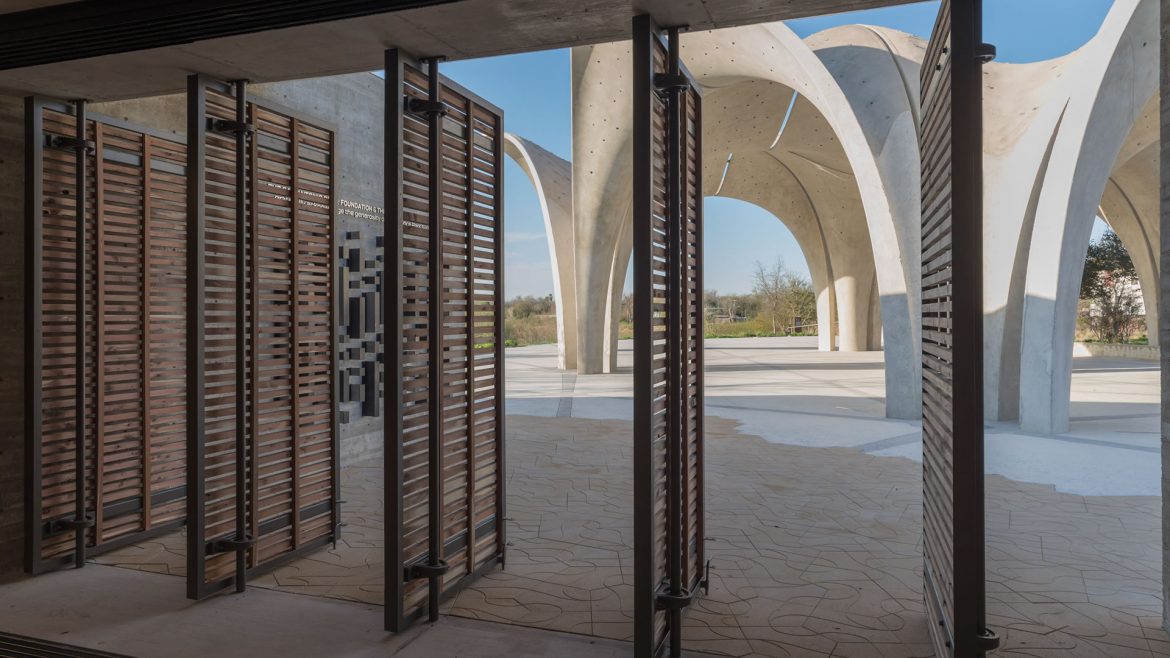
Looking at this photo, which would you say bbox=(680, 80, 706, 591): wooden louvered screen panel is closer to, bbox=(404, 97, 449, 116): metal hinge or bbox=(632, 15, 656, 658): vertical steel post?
bbox=(632, 15, 656, 658): vertical steel post

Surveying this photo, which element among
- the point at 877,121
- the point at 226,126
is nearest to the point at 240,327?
the point at 226,126

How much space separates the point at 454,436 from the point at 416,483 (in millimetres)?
382

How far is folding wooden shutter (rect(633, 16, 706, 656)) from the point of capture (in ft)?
10.6

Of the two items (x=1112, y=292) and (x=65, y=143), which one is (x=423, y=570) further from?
(x=1112, y=292)

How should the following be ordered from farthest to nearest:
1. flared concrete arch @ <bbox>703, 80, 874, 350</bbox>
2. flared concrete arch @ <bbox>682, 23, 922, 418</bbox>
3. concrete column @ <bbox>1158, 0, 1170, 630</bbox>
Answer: flared concrete arch @ <bbox>703, 80, 874, 350</bbox> → flared concrete arch @ <bbox>682, 23, 922, 418</bbox> → concrete column @ <bbox>1158, 0, 1170, 630</bbox>

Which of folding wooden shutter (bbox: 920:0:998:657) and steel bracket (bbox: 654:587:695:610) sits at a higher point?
folding wooden shutter (bbox: 920:0:998:657)

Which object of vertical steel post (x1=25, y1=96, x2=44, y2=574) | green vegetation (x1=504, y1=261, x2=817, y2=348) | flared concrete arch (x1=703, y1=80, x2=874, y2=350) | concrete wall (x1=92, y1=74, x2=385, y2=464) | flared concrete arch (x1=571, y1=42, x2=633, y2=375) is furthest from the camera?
green vegetation (x1=504, y1=261, x2=817, y2=348)

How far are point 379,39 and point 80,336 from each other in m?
2.68

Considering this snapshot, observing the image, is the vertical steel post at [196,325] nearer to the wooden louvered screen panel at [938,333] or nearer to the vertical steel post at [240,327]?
the vertical steel post at [240,327]

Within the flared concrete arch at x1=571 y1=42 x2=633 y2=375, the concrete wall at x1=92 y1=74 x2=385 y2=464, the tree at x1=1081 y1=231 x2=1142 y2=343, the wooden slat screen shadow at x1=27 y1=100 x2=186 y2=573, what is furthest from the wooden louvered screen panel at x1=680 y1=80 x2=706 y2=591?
the tree at x1=1081 y1=231 x2=1142 y2=343

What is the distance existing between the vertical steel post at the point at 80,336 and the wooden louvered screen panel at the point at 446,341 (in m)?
2.23

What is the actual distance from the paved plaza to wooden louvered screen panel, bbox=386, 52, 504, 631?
1.34 feet

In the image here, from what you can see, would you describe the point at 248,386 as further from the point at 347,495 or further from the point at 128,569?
the point at 347,495

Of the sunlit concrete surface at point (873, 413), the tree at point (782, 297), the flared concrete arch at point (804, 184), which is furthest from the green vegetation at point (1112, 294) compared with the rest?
the tree at point (782, 297)
